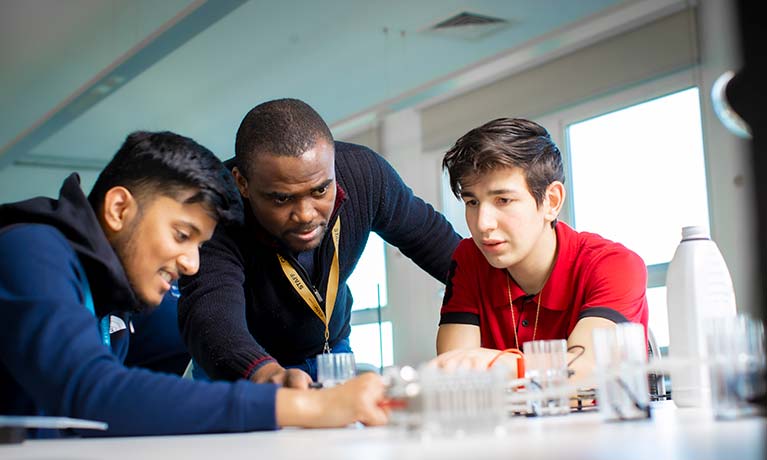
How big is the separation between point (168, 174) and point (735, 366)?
100 centimetres

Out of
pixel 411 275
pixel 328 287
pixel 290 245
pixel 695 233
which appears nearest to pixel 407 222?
pixel 328 287

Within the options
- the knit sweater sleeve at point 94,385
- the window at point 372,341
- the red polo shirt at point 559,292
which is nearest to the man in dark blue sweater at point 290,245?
the red polo shirt at point 559,292

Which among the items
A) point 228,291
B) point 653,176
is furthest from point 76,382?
point 653,176

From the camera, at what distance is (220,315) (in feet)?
6.11

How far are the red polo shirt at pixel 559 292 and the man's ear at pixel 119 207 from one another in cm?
83

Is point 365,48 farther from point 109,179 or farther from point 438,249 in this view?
point 109,179

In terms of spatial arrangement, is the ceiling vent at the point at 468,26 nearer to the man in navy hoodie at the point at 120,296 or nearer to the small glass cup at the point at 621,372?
the man in navy hoodie at the point at 120,296

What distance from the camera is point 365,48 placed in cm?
564

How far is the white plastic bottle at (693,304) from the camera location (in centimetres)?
137

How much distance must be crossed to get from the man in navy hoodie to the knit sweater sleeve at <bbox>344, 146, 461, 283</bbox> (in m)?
0.76

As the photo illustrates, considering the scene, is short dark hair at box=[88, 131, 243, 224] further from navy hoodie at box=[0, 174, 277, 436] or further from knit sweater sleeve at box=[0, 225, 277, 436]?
knit sweater sleeve at box=[0, 225, 277, 436]

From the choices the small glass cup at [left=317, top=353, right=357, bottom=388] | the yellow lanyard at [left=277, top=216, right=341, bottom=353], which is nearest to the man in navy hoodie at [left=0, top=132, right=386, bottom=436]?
the small glass cup at [left=317, top=353, right=357, bottom=388]

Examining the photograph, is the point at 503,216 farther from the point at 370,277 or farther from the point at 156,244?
the point at 370,277

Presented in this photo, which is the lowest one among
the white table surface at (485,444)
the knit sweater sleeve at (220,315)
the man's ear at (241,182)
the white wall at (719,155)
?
the white table surface at (485,444)
